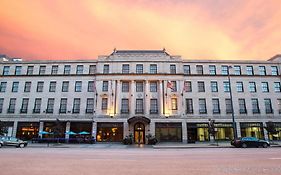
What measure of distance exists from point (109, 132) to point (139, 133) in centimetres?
526

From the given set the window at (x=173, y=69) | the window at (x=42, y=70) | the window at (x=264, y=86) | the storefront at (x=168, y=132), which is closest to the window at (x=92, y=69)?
the window at (x=42, y=70)

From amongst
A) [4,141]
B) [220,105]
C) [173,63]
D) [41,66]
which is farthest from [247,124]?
[41,66]

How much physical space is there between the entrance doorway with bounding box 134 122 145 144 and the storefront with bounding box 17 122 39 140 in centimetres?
1771

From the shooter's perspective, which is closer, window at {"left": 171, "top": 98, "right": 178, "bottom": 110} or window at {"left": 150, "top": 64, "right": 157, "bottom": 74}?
window at {"left": 171, "top": 98, "right": 178, "bottom": 110}

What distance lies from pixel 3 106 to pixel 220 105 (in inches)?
1570

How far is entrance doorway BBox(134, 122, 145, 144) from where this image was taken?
111ft

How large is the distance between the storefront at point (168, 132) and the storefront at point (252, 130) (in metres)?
11.4

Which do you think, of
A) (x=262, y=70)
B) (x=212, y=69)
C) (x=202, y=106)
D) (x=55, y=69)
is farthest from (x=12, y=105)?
(x=262, y=70)

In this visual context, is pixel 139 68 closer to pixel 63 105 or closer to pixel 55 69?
pixel 63 105

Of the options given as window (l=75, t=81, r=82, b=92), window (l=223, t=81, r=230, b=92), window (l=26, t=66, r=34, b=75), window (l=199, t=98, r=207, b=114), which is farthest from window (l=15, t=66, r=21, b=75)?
window (l=223, t=81, r=230, b=92)

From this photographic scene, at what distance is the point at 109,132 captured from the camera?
34.1 metres

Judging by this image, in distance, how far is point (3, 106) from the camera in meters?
36.0

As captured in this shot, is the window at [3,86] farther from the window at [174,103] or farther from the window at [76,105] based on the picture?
the window at [174,103]

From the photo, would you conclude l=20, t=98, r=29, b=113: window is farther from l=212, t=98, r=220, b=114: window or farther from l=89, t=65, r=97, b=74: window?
l=212, t=98, r=220, b=114: window
